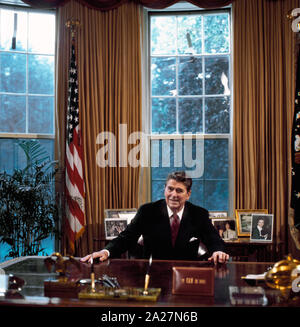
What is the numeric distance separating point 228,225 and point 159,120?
160cm

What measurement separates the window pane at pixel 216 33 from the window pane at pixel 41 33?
75.5 inches

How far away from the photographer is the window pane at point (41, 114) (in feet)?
17.3

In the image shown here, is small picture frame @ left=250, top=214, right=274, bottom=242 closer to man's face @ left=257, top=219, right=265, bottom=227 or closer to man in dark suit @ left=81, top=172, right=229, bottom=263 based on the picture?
man's face @ left=257, top=219, right=265, bottom=227

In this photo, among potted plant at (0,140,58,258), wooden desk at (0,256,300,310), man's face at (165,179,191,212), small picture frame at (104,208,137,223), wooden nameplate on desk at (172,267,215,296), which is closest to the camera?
wooden desk at (0,256,300,310)

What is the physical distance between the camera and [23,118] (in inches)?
207

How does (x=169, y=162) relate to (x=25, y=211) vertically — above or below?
above

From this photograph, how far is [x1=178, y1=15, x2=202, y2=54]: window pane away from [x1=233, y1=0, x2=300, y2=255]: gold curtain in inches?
19.7

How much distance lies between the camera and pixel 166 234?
3184 millimetres

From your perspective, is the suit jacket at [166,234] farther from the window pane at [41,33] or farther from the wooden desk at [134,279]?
the window pane at [41,33]

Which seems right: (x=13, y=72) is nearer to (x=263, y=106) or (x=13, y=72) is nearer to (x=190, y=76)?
(x=190, y=76)

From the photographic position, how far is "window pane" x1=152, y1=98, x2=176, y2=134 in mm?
5414

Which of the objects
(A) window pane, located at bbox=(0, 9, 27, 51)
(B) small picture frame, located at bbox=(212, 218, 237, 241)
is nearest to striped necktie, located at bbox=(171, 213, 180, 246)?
(B) small picture frame, located at bbox=(212, 218, 237, 241)
